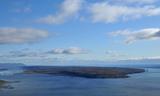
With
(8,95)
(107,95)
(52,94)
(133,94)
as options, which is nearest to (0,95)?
(8,95)

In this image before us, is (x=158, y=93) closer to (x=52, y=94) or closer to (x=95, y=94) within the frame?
(x=95, y=94)

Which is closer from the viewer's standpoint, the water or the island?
the water

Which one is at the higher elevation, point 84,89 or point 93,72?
point 93,72

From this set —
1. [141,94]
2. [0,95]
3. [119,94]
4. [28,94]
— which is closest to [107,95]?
[119,94]

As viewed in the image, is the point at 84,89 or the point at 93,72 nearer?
the point at 84,89

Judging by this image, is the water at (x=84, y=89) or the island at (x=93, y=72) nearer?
the water at (x=84, y=89)

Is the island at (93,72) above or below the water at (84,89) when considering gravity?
above

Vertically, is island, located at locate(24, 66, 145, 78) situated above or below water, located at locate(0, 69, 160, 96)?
above

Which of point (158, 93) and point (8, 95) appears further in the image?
point (158, 93)

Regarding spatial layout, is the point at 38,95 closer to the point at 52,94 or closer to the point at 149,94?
the point at 52,94
